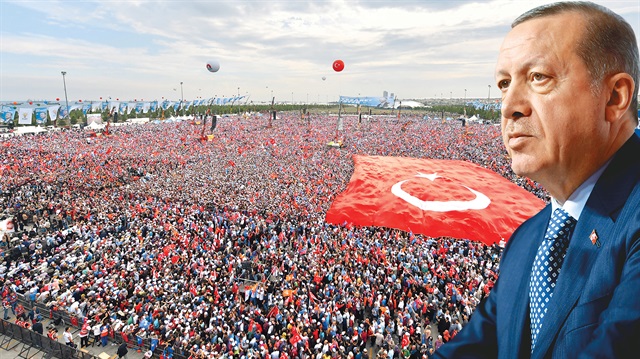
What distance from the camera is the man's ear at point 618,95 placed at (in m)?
1.26

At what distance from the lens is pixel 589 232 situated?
4.14ft

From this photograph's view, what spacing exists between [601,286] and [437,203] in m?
21.7

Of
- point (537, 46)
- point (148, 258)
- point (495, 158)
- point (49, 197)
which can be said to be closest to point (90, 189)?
point (49, 197)

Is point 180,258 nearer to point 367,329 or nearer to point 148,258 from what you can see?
point 148,258

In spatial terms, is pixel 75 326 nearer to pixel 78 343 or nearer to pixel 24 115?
pixel 78 343

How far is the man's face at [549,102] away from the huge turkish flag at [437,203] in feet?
61.1

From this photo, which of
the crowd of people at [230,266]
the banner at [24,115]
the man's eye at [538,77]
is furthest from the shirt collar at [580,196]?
the banner at [24,115]

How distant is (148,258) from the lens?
15.8 metres

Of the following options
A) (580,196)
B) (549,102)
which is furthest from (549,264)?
(549,102)

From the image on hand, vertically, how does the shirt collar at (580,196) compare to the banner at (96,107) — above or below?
below

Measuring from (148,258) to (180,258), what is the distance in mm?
1433

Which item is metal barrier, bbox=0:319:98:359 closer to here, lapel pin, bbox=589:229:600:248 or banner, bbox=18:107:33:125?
lapel pin, bbox=589:229:600:248

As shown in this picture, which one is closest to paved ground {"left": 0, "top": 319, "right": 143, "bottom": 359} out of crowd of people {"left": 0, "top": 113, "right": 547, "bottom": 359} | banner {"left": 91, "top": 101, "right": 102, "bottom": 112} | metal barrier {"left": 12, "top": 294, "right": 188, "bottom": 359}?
metal barrier {"left": 12, "top": 294, "right": 188, "bottom": 359}

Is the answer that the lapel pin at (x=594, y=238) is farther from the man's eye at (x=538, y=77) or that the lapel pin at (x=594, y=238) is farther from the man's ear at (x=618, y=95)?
the man's eye at (x=538, y=77)
